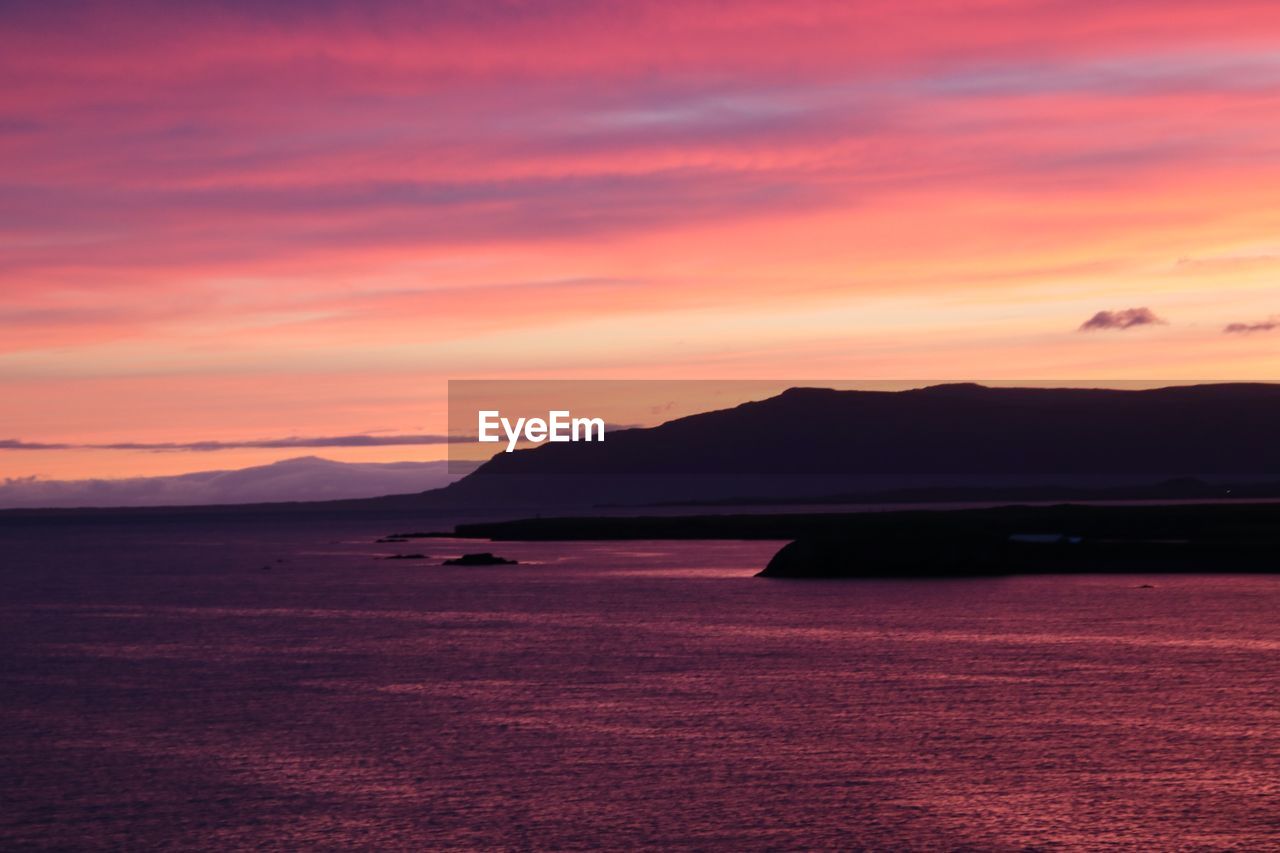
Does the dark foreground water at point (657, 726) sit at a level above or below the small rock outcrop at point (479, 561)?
below

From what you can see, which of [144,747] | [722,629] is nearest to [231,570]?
[722,629]

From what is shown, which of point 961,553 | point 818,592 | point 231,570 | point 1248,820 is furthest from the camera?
point 231,570

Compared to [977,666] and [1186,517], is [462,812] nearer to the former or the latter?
[977,666]

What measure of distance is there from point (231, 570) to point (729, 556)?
54.4 metres

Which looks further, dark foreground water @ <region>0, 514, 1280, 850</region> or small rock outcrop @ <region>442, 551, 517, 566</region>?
small rock outcrop @ <region>442, 551, 517, 566</region>

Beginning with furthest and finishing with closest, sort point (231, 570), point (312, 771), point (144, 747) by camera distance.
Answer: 1. point (231, 570)
2. point (144, 747)
3. point (312, 771)

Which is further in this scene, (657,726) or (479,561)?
(479,561)

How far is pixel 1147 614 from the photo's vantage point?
266 ft

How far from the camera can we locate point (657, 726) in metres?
45.5

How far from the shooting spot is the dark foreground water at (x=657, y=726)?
33.2 metres

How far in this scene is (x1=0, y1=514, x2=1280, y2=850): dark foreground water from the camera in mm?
33188

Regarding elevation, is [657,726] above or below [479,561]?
below

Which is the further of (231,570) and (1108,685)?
(231,570)

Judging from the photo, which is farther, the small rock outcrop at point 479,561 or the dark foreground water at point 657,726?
the small rock outcrop at point 479,561
